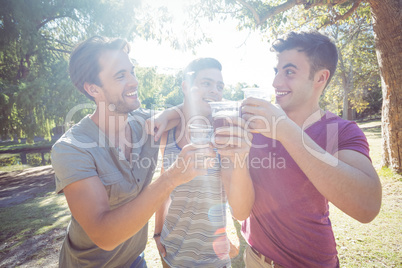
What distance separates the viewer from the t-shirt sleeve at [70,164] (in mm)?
1548

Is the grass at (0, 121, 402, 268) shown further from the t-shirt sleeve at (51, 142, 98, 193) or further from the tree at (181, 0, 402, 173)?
the t-shirt sleeve at (51, 142, 98, 193)

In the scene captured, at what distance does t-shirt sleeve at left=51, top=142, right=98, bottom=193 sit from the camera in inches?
60.9

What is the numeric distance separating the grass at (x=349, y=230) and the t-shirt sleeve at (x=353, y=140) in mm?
2731

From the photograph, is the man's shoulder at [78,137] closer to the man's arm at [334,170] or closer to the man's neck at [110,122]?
the man's neck at [110,122]

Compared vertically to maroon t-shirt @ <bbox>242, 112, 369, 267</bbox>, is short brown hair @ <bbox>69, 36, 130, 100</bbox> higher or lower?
higher

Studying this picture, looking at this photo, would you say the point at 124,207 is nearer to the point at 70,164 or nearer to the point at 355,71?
the point at 70,164

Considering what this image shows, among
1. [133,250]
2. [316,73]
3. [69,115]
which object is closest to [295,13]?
[316,73]

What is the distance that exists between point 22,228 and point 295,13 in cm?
1113

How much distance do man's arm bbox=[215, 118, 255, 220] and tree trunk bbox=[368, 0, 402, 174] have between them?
572cm

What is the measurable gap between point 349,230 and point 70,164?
4.80 m

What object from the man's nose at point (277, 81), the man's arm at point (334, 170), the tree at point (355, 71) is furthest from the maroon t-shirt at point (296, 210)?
the tree at point (355, 71)

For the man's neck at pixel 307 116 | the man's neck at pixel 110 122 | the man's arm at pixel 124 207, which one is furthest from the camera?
the man's neck at pixel 110 122

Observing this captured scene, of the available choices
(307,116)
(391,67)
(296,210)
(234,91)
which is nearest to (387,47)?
(391,67)

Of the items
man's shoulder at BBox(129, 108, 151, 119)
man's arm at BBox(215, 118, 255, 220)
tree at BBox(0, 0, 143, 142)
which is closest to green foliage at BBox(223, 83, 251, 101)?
tree at BBox(0, 0, 143, 142)
